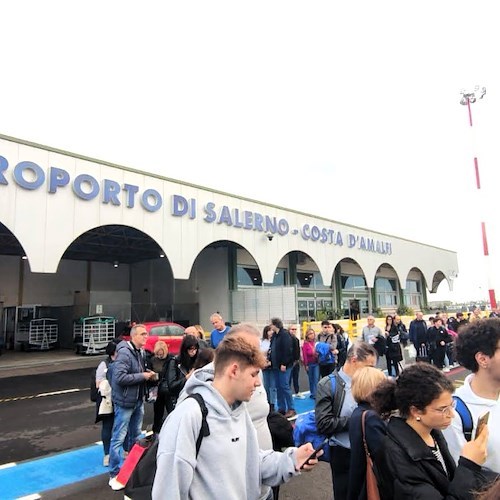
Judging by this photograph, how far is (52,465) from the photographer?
4949 millimetres

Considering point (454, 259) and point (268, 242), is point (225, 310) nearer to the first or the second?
point (268, 242)

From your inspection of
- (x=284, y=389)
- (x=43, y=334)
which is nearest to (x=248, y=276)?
(x=43, y=334)

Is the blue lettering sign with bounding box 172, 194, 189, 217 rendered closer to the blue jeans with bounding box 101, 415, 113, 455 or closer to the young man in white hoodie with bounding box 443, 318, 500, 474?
the blue jeans with bounding box 101, 415, 113, 455

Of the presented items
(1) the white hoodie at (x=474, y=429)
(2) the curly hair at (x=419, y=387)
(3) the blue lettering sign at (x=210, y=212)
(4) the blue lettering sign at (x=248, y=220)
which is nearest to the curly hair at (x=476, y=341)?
(1) the white hoodie at (x=474, y=429)

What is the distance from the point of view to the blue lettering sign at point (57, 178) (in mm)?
11938

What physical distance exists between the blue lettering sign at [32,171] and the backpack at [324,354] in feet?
31.2

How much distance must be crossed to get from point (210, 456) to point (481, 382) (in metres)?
1.57

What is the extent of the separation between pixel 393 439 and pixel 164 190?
14054 millimetres

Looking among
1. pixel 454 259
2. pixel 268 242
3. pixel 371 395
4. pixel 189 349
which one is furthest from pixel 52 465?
pixel 454 259

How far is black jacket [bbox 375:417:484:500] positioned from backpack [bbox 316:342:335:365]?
5857mm

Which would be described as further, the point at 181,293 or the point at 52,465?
the point at 181,293

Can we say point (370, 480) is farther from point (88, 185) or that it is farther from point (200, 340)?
point (88, 185)

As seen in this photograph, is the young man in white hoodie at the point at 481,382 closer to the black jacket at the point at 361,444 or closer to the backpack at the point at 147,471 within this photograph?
the black jacket at the point at 361,444

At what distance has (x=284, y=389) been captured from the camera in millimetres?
6773
